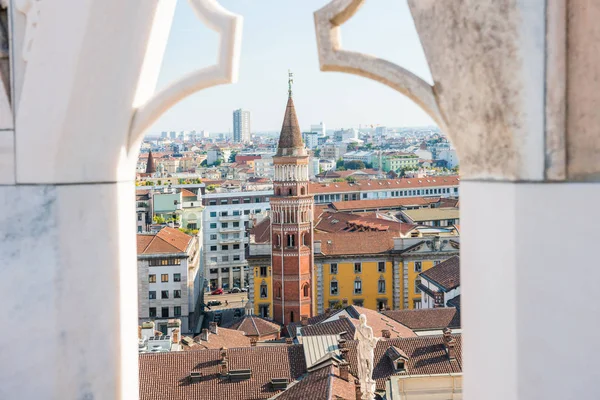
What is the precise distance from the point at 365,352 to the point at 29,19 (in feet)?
28.7

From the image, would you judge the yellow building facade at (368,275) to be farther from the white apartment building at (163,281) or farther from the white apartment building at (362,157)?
the white apartment building at (362,157)

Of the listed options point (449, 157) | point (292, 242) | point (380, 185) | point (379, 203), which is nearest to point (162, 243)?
point (292, 242)

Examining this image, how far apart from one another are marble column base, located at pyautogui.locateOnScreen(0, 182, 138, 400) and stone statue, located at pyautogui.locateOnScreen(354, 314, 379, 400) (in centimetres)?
804

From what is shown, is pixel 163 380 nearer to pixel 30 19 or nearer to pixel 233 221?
pixel 30 19

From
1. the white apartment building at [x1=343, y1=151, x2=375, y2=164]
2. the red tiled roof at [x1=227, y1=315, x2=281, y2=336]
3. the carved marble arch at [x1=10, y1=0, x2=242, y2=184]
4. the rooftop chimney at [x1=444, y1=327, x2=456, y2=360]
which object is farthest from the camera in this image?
the white apartment building at [x1=343, y1=151, x2=375, y2=164]

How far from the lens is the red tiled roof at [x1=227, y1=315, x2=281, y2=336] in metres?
26.9

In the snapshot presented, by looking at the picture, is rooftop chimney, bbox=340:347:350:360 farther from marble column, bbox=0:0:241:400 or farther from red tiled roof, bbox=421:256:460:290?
marble column, bbox=0:0:241:400

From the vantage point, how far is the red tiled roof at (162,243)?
31881mm

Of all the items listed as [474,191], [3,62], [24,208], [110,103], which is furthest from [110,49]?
[474,191]

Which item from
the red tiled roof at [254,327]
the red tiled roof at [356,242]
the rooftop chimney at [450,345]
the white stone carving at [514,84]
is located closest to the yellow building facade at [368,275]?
the red tiled roof at [356,242]

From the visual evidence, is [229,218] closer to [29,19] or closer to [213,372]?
[213,372]

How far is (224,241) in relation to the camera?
47031 millimetres

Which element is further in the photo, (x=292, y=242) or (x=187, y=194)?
(x=187, y=194)

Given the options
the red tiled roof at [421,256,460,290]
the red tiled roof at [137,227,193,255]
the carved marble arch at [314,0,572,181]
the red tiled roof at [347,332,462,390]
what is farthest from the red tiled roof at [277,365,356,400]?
the red tiled roof at [137,227,193,255]
